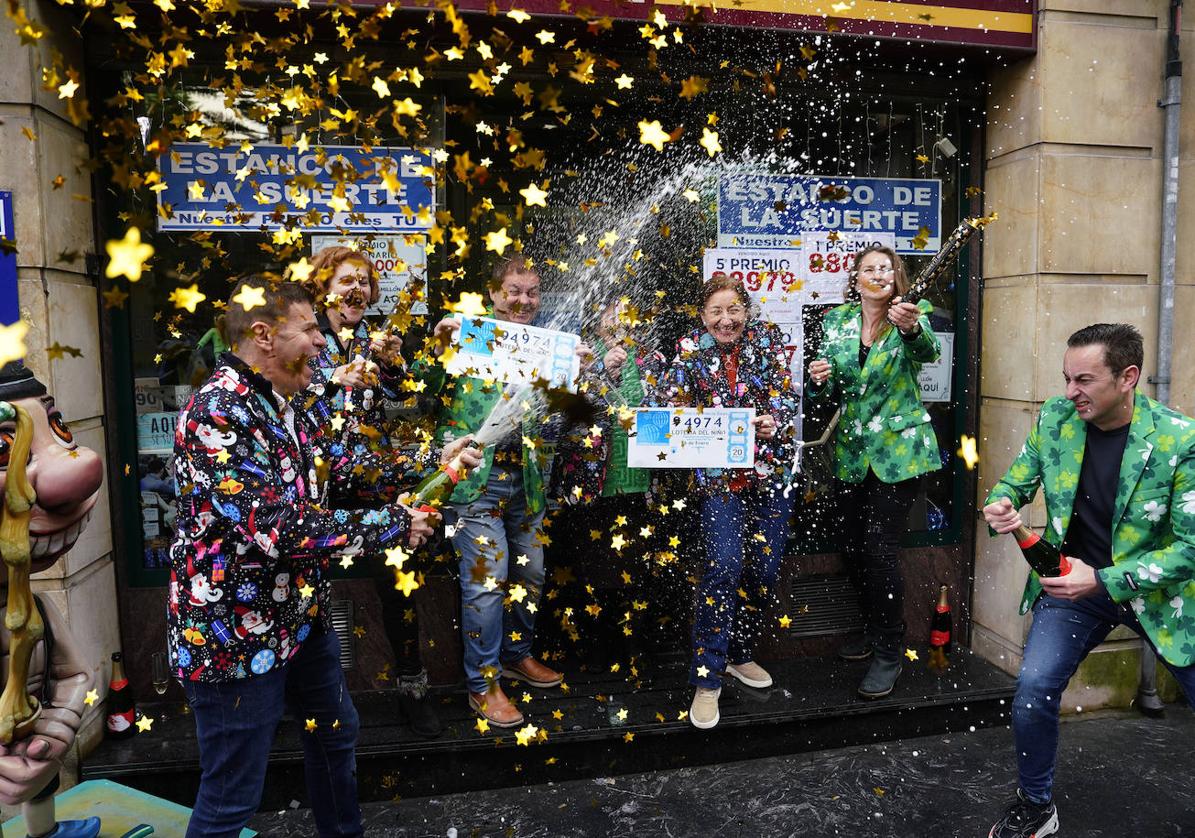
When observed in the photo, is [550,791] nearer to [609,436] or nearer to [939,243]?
[609,436]

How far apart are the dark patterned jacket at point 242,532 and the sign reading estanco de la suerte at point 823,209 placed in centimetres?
315

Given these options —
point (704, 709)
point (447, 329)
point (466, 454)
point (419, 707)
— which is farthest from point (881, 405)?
point (419, 707)

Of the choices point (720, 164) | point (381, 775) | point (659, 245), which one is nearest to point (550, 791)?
point (381, 775)

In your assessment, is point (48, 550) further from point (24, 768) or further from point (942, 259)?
point (942, 259)

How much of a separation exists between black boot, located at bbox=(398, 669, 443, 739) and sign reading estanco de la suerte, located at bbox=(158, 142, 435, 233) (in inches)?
95.4

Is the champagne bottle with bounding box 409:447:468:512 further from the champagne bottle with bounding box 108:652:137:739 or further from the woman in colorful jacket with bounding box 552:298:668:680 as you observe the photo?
the champagne bottle with bounding box 108:652:137:739

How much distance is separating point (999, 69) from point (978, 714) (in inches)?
147

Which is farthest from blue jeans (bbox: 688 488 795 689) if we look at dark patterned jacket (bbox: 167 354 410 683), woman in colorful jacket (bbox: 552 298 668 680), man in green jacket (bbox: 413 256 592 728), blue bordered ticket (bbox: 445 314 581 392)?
dark patterned jacket (bbox: 167 354 410 683)

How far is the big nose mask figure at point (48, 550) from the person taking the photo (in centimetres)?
222

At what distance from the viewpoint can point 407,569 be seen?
4.67m

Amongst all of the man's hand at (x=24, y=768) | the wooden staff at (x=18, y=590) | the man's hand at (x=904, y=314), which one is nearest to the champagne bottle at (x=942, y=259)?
the man's hand at (x=904, y=314)

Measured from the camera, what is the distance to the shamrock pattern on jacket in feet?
14.4

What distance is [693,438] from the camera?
4336 millimetres

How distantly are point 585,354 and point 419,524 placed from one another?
4.84 ft
